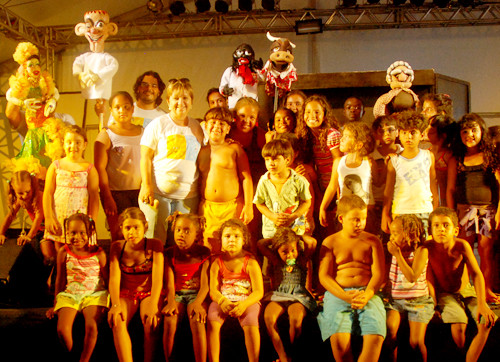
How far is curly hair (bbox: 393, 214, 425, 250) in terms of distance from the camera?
3096 millimetres

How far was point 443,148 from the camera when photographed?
396cm

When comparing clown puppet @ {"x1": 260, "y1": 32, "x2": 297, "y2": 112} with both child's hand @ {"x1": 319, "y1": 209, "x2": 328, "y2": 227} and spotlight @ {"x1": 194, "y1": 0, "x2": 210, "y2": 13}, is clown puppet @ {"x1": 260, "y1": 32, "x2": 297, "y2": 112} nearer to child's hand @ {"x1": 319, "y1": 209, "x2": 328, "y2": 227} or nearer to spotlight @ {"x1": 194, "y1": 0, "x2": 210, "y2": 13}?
child's hand @ {"x1": 319, "y1": 209, "x2": 328, "y2": 227}

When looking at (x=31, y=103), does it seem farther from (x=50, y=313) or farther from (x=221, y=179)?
(x=50, y=313)

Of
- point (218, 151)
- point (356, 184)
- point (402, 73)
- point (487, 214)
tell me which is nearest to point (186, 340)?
point (218, 151)

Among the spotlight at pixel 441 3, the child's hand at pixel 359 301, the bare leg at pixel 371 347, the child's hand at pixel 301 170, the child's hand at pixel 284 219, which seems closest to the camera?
the bare leg at pixel 371 347

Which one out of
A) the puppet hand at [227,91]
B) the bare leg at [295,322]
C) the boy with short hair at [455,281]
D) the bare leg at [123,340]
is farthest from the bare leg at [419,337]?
the puppet hand at [227,91]

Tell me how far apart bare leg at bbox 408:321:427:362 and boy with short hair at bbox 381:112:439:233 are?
808mm

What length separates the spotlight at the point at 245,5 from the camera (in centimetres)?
812

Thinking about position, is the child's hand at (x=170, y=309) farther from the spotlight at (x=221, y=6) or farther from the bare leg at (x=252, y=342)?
the spotlight at (x=221, y=6)

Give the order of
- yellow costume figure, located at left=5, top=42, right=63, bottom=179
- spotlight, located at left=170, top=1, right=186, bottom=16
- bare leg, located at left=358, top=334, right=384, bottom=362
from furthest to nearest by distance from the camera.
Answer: spotlight, located at left=170, top=1, right=186, bottom=16 < yellow costume figure, located at left=5, top=42, right=63, bottom=179 < bare leg, located at left=358, top=334, right=384, bottom=362

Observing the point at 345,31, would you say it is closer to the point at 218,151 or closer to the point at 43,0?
the point at 43,0

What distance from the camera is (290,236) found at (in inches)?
127

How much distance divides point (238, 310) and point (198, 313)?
257 millimetres

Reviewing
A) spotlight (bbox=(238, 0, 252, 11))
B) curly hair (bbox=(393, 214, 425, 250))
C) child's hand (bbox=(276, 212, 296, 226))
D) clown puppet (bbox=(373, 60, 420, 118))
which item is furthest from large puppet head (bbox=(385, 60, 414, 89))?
spotlight (bbox=(238, 0, 252, 11))
